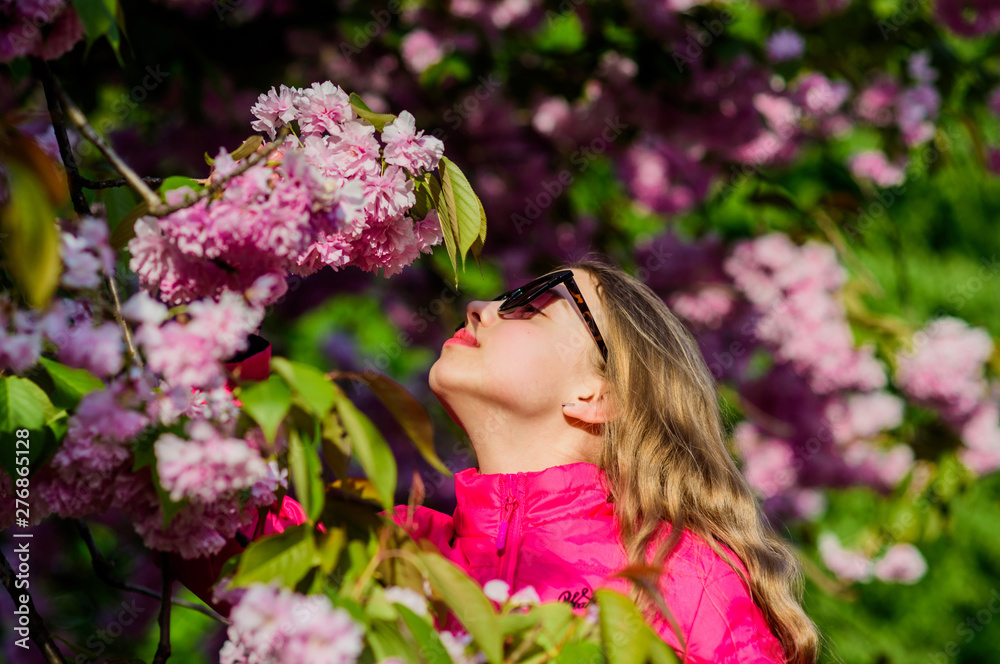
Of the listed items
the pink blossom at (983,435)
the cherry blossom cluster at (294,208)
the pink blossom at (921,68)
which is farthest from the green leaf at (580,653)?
the pink blossom at (983,435)

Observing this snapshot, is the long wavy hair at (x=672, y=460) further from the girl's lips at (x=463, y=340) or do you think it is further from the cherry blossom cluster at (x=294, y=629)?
the cherry blossom cluster at (x=294, y=629)

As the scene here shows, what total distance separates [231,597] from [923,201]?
23.8 feet

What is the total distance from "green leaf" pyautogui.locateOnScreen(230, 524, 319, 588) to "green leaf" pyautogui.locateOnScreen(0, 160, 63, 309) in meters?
0.26

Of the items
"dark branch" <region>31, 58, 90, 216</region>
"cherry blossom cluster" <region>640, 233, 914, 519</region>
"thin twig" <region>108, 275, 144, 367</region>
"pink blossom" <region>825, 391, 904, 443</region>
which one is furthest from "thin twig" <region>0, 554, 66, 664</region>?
"pink blossom" <region>825, 391, 904, 443</region>

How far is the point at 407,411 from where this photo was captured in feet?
2.41

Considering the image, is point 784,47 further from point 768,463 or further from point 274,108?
point 274,108

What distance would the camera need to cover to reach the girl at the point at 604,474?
→ 4.22 feet

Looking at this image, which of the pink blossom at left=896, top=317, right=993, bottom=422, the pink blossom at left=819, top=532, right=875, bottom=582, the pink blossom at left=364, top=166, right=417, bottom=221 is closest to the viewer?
the pink blossom at left=364, top=166, right=417, bottom=221

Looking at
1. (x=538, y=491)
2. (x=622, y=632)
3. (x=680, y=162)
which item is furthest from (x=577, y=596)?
(x=680, y=162)

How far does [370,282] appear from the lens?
11.7 ft

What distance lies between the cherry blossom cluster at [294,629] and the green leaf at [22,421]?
281 mm

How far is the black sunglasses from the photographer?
150 cm

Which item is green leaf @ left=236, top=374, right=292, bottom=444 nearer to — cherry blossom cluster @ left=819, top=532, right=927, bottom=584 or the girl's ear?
the girl's ear

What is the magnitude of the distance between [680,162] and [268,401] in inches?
128
